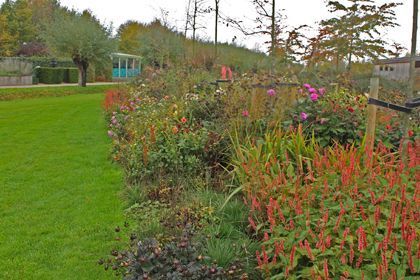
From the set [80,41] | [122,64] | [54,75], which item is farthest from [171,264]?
[122,64]

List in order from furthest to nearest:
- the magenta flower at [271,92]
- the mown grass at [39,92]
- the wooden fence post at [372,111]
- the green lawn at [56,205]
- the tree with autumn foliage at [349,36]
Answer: the mown grass at [39,92] < the tree with autumn foliage at [349,36] < the magenta flower at [271,92] < the wooden fence post at [372,111] < the green lawn at [56,205]

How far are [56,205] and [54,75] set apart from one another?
25152 millimetres

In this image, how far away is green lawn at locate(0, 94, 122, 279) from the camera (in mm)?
3305

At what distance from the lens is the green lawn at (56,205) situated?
3.30 m

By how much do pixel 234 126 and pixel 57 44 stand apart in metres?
Answer: 22.6

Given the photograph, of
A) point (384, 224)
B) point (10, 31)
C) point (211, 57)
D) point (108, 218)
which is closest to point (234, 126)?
point (108, 218)

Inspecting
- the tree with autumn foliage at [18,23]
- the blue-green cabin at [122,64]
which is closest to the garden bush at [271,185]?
the blue-green cabin at [122,64]

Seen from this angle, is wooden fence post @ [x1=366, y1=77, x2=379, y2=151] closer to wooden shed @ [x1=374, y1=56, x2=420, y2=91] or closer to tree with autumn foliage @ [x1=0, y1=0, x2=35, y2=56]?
wooden shed @ [x1=374, y1=56, x2=420, y2=91]

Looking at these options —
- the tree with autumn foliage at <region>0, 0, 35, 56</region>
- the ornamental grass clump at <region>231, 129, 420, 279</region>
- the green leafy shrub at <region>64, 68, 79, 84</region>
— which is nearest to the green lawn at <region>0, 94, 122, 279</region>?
the ornamental grass clump at <region>231, 129, 420, 279</region>

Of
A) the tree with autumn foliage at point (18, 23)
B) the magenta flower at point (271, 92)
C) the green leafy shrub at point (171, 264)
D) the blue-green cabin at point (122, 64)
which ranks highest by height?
the tree with autumn foliage at point (18, 23)

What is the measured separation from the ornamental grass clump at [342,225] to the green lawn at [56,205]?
1.31 meters

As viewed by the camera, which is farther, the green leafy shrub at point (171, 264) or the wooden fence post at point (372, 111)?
the wooden fence post at point (372, 111)

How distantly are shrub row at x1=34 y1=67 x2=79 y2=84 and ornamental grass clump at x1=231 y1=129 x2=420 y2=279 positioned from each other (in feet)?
86.5

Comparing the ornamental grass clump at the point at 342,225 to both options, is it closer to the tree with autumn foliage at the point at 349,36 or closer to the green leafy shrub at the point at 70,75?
the tree with autumn foliage at the point at 349,36
